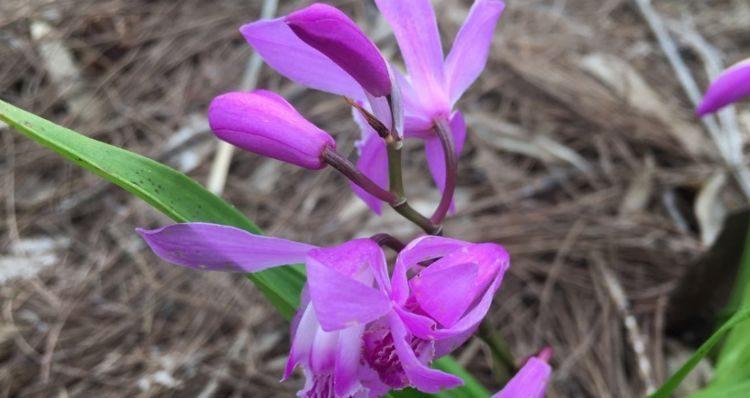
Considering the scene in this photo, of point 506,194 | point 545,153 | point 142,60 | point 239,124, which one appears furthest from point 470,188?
point 239,124

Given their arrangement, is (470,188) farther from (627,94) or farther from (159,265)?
(159,265)

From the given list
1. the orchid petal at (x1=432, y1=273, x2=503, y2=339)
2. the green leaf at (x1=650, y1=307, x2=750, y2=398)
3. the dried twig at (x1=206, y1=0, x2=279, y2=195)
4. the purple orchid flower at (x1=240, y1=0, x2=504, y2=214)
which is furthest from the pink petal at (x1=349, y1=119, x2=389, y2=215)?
the dried twig at (x1=206, y1=0, x2=279, y2=195)

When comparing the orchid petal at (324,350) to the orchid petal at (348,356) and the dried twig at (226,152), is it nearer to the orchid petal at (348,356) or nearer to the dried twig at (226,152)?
the orchid petal at (348,356)

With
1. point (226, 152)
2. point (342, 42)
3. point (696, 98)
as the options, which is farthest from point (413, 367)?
point (696, 98)

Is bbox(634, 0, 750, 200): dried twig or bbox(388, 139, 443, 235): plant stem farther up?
bbox(388, 139, 443, 235): plant stem

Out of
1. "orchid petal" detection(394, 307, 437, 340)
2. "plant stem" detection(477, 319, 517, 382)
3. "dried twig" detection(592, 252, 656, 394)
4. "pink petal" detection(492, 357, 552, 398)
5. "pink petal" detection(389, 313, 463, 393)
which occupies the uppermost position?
"orchid petal" detection(394, 307, 437, 340)

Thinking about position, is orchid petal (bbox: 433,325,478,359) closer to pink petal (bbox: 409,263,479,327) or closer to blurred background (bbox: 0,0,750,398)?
pink petal (bbox: 409,263,479,327)

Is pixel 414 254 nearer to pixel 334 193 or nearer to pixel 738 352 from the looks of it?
pixel 738 352

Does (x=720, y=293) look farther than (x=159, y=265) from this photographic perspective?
No
